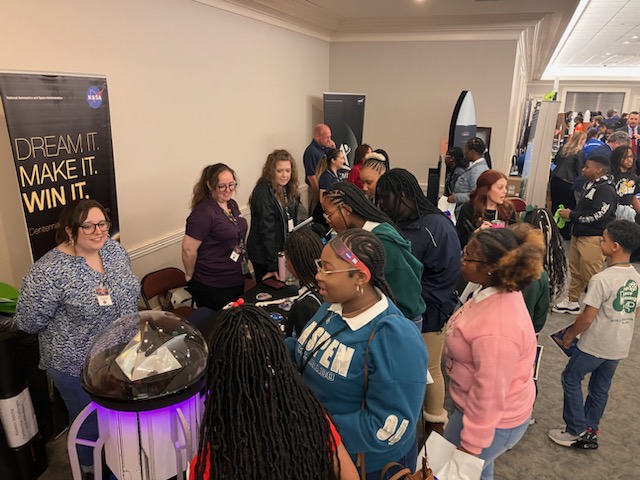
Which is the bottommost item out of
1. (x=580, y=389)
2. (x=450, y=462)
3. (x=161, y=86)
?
(x=580, y=389)

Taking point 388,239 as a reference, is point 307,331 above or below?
below

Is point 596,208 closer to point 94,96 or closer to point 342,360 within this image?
point 342,360

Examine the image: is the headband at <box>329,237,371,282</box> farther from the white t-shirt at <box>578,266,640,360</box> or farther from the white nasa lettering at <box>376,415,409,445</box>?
the white t-shirt at <box>578,266,640,360</box>

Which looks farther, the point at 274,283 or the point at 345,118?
the point at 345,118

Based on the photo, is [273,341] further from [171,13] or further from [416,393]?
[171,13]

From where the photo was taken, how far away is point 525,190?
6.83 meters

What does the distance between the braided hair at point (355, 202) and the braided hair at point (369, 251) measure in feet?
2.40

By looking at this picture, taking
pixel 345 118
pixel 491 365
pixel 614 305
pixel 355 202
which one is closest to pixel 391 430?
pixel 491 365

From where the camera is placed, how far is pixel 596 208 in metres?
4.24

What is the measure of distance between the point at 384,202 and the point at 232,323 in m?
1.68

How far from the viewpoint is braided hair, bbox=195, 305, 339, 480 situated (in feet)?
3.41

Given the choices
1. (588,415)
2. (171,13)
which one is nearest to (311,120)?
(171,13)

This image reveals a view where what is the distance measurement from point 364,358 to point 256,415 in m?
0.40

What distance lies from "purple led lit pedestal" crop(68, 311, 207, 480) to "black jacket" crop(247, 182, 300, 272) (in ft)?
6.98
